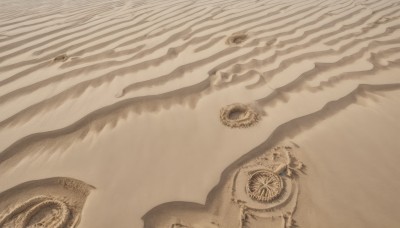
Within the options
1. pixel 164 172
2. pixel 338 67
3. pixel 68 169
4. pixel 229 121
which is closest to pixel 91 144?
pixel 68 169

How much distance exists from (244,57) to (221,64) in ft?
0.86

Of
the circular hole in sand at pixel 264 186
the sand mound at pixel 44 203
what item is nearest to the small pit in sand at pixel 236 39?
the circular hole in sand at pixel 264 186

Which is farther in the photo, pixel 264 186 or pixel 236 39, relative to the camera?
pixel 236 39

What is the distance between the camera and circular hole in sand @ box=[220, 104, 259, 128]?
71.6 inches

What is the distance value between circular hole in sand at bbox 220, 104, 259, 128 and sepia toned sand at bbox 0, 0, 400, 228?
0.01m

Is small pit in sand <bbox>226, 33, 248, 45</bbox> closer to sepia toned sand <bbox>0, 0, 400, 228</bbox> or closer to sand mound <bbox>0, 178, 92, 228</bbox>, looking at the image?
sepia toned sand <bbox>0, 0, 400, 228</bbox>

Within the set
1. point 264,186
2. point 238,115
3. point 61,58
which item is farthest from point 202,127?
point 61,58

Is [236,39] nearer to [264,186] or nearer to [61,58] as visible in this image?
[61,58]

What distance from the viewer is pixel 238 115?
1926mm

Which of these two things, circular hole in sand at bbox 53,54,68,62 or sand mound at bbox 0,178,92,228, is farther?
circular hole in sand at bbox 53,54,68,62

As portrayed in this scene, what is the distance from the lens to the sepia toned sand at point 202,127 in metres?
1.35

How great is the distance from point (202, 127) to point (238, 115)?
29 cm

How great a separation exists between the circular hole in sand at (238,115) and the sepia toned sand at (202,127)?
0.03 feet

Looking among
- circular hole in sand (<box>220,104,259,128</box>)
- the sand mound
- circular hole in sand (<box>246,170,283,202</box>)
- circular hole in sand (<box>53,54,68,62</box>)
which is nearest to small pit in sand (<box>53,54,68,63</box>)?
circular hole in sand (<box>53,54,68,62</box>)
